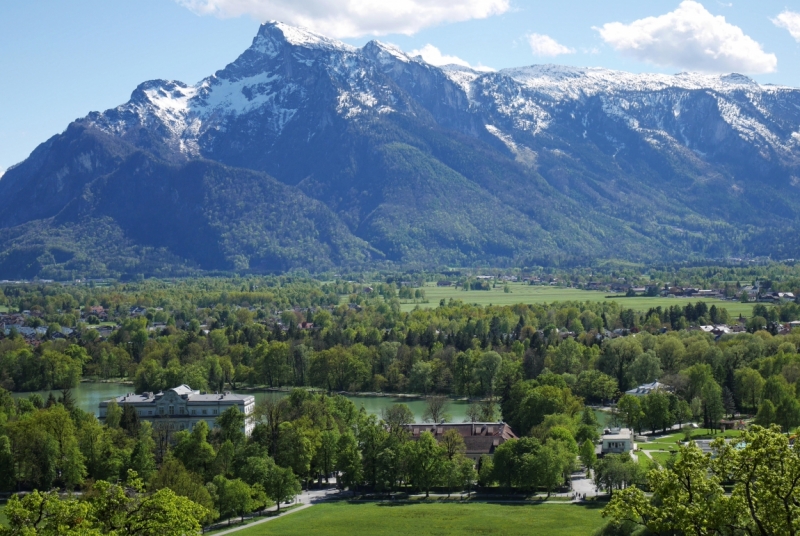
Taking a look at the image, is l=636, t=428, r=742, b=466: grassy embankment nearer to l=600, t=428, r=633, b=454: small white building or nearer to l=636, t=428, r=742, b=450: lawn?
l=636, t=428, r=742, b=450: lawn

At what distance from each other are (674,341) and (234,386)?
4328cm

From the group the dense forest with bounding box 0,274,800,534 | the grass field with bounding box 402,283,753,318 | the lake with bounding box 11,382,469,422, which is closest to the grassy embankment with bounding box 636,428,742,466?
the dense forest with bounding box 0,274,800,534

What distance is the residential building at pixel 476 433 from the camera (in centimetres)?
6281

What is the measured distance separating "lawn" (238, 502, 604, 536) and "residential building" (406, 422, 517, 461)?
845 cm

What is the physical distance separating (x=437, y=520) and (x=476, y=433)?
15.2 meters

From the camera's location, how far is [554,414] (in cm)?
6825

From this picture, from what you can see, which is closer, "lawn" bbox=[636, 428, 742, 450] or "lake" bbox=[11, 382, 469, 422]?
"lawn" bbox=[636, 428, 742, 450]

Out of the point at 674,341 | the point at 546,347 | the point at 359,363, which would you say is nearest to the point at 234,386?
the point at 359,363

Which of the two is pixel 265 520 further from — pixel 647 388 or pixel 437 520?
pixel 647 388

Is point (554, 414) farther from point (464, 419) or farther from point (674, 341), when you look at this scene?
point (674, 341)

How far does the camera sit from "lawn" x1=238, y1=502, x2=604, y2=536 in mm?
48281

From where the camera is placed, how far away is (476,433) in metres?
65.3

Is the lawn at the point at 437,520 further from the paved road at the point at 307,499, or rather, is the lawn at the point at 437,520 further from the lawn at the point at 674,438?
the lawn at the point at 674,438

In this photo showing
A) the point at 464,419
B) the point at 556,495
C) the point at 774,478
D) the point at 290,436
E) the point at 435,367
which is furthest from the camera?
the point at 435,367
